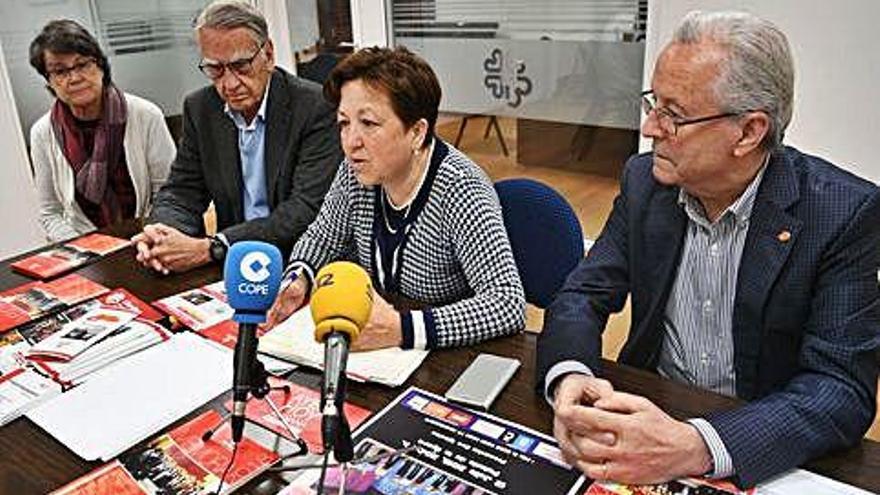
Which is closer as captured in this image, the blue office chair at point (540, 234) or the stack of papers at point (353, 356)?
the stack of papers at point (353, 356)

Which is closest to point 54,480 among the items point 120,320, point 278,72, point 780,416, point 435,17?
point 120,320

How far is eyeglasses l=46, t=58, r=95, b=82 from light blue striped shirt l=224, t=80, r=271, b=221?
0.60 meters

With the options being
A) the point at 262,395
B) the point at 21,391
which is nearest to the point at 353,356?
the point at 262,395

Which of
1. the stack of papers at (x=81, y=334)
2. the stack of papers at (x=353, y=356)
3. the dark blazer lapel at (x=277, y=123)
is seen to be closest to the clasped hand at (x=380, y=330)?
the stack of papers at (x=353, y=356)

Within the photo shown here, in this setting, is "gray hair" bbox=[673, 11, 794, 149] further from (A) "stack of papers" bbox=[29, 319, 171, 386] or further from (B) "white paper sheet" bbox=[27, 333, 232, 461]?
(A) "stack of papers" bbox=[29, 319, 171, 386]

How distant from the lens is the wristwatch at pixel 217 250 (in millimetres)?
1791

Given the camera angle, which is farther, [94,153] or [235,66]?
[94,153]

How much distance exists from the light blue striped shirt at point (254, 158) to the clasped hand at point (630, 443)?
58.1 inches

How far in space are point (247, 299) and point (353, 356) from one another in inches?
15.5

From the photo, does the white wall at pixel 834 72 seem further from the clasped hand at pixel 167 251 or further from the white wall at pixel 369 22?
the clasped hand at pixel 167 251

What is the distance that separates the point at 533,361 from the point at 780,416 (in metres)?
0.42

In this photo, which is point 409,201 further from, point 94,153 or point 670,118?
point 94,153

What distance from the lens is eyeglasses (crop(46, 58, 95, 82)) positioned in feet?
7.57

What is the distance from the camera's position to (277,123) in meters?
2.09
